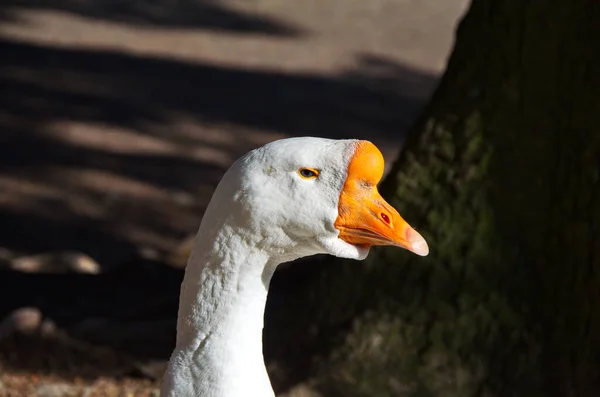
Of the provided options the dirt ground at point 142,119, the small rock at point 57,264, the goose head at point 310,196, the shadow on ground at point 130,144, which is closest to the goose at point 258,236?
the goose head at point 310,196

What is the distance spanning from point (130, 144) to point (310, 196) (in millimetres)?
7757

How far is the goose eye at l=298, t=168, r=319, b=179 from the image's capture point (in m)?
2.39

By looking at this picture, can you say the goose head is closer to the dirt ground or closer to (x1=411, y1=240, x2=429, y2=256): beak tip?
(x1=411, y1=240, x2=429, y2=256): beak tip

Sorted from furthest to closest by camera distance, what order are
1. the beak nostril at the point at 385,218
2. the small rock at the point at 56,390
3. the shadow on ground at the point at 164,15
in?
the shadow on ground at the point at 164,15, the small rock at the point at 56,390, the beak nostril at the point at 385,218

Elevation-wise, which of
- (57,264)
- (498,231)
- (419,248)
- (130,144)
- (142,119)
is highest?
(419,248)

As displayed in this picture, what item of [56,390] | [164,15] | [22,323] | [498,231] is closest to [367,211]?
[498,231]

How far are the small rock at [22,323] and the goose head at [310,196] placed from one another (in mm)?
3235

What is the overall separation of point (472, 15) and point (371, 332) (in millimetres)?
1408

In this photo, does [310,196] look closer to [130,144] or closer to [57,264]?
[57,264]

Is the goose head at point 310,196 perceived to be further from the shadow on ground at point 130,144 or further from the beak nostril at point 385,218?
the shadow on ground at point 130,144

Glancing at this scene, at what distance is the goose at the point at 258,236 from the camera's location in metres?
2.39

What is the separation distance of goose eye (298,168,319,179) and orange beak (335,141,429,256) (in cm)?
8

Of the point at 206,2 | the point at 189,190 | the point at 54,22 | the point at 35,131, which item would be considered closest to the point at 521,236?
the point at 189,190

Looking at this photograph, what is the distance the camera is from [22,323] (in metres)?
5.38
